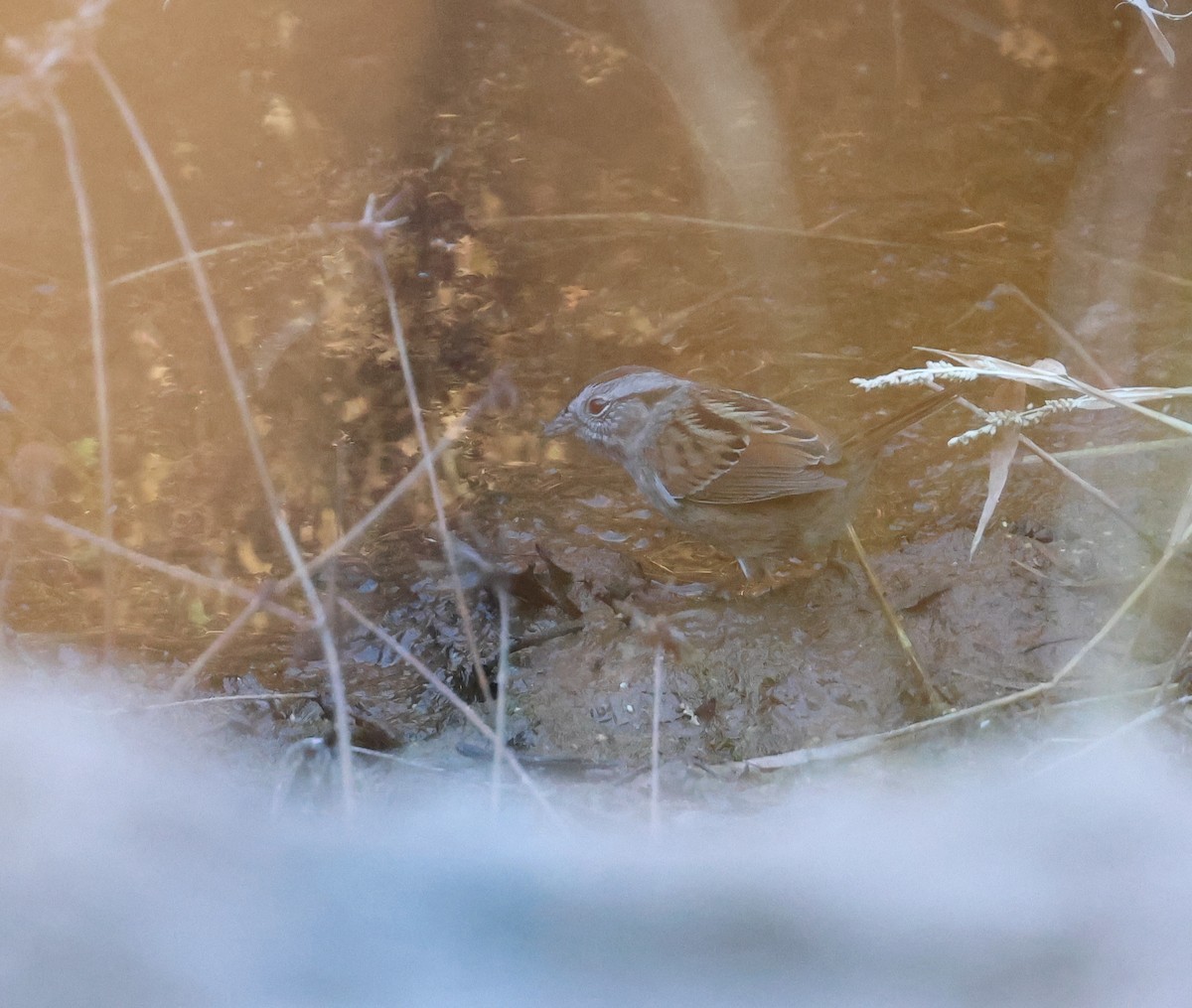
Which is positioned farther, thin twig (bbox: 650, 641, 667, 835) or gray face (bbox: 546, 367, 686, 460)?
gray face (bbox: 546, 367, 686, 460)

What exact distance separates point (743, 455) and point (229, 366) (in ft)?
3.72

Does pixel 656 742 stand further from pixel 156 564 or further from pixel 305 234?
pixel 305 234

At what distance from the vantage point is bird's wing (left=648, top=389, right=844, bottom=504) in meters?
2.11

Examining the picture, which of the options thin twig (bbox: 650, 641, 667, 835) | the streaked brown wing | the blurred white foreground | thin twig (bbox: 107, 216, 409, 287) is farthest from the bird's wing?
thin twig (bbox: 107, 216, 409, 287)

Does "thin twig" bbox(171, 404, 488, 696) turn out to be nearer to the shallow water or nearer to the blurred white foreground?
the shallow water

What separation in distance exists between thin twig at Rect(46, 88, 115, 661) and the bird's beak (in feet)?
3.10

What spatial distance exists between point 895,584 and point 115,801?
1.45 meters

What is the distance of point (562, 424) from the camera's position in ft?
7.54

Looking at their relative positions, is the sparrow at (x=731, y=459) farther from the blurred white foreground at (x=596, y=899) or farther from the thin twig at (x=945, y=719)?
the blurred white foreground at (x=596, y=899)

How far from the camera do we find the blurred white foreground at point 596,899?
46.7 inches

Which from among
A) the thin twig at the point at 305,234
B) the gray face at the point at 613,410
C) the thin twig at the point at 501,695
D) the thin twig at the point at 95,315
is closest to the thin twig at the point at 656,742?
the thin twig at the point at 501,695

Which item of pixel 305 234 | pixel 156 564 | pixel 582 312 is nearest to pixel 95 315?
pixel 305 234

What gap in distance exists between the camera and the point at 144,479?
2217 mm

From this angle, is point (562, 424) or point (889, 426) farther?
point (562, 424)
